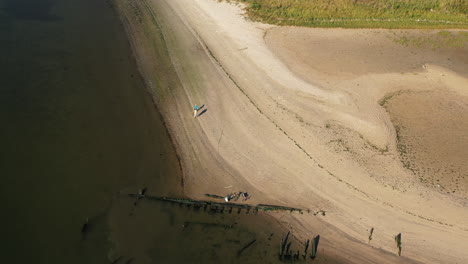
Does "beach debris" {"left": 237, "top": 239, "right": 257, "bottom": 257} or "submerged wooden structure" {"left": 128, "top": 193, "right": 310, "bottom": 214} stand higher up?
"submerged wooden structure" {"left": 128, "top": 193, "right": 310, "bottom": 214}

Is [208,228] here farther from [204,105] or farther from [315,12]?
[315,12]

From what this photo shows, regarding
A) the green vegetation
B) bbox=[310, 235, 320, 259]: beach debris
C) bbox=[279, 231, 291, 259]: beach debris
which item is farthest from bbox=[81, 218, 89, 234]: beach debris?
the green vegetation

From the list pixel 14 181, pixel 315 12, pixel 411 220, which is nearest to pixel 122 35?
pixel 14 181

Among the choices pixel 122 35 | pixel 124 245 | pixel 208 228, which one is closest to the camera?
pixel 124 245

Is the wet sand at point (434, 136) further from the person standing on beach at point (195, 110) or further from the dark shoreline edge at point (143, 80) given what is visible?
the dark shoreline edge at point (143, 80)

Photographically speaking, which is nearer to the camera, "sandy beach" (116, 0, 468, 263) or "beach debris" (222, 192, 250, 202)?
"sandy beach" (116, 0, 468, 263)

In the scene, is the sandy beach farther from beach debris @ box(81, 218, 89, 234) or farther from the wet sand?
beach debris @ box(81, 218, 89, 234)
